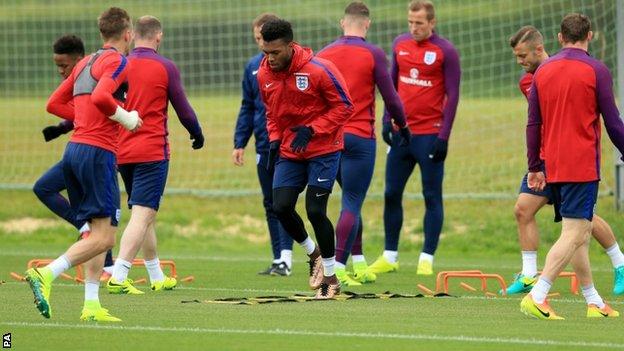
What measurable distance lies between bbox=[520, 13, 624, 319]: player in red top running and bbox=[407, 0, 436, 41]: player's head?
4.10 m

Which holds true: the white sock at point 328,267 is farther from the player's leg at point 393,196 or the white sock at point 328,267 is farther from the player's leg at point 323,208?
the player's leg at point 393,196

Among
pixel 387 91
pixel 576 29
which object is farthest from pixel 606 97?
pixel 387 91

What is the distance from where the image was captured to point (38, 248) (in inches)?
736

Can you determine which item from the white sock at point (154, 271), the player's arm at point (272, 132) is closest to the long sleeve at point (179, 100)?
the player's arm at point (272, 132)

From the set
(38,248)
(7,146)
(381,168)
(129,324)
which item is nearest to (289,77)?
(129,324)

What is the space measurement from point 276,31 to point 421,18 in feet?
11.1

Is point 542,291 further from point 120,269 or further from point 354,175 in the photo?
point 120,269

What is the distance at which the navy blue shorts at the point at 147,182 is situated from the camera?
12781 millimetres

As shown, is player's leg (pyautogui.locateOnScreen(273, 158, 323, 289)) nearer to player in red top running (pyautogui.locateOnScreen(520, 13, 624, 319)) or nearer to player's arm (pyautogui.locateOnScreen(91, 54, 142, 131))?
player's arm (pyautogui.locateOnScreen(91, 54, 142, 131))

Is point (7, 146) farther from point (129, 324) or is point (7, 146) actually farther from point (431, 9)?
point (129, 324)

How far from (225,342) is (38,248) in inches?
391

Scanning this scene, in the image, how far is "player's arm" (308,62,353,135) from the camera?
39.5 ft

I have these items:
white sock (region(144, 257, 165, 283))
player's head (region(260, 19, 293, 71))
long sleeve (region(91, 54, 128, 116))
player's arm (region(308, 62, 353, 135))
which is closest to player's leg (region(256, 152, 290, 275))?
white sock (region(144, 257, 165, 283))

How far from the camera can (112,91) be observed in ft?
33.8
